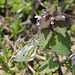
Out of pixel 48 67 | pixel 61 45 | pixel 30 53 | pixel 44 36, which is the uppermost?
pixel 44 36

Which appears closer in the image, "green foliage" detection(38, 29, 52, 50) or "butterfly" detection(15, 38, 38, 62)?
"green foliage" detection(38, 29, 52, 50)

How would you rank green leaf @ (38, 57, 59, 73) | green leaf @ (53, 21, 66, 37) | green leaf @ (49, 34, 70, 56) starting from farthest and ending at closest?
green leaf @ (38, 57, 59, 73)
green leaf @ (49, 34, 70, 56)
green leaf @ (53, 21, 66, 37)

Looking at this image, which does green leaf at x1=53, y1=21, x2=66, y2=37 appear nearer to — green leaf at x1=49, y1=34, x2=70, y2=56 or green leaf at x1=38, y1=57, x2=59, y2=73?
green leaf at x1=49, y1=34, x2=70, y2=56

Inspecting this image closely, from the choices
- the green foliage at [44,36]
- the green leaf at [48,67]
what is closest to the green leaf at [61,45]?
the green foliage at [44,36]

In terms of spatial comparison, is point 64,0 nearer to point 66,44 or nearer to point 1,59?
point 66,44

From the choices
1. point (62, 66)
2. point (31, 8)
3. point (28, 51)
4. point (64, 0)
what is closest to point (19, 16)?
point (31, 8)

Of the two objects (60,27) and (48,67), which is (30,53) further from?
(60,27)

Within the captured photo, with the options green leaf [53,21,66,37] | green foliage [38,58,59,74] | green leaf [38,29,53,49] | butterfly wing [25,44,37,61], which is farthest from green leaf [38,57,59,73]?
green leaf [53,21,66,37]

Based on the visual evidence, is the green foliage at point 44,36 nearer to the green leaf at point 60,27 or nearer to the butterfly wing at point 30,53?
the green leaf at point 60,27

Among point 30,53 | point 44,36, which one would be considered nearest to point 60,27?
point 44,36

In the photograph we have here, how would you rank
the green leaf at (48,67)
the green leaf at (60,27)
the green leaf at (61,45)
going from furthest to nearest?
1. the green leaf at (48,67)
2. the green leaf at (61,45)
3. the green leaf at (60,27)

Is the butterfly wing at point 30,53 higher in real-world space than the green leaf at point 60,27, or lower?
lower
